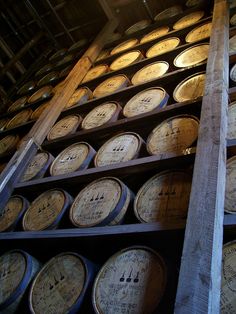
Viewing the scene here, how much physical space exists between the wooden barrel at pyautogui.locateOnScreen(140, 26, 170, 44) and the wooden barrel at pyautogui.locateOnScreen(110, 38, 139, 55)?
8.4 inches

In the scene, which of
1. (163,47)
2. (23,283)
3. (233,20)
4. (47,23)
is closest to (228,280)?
(23,283)

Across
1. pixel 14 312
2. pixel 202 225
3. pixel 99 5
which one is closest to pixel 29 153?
pixel 14 312

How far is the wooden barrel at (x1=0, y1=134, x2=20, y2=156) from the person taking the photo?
4816mm

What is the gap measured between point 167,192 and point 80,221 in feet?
2.71

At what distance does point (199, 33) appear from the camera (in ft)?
14.8

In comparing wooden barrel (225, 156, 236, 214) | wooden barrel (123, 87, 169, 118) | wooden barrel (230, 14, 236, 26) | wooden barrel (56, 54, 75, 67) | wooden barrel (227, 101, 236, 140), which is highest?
wooden barrel (56, 54, 75, 67)

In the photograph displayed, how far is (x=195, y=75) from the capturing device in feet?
11.6

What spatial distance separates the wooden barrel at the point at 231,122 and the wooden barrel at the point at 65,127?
2135 millimetres

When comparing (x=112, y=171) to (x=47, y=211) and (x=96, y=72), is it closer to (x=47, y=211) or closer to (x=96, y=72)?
(x=47, y=211)

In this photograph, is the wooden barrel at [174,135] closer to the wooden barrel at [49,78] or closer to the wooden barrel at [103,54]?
the wooden barrel at [103,54]

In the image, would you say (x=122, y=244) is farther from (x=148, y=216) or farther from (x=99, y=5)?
(x=99, y=5)

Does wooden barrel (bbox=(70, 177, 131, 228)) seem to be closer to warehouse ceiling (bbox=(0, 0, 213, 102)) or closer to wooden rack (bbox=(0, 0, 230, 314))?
wooden rack (bbox=(0, 0, 230, 314))

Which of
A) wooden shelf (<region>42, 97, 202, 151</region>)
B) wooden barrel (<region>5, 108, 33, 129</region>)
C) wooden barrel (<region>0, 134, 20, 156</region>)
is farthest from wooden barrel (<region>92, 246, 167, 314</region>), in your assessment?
wooden barrel (<region>5, 108, 33, 129</region>)

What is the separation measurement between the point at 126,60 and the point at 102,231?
3534 mm
